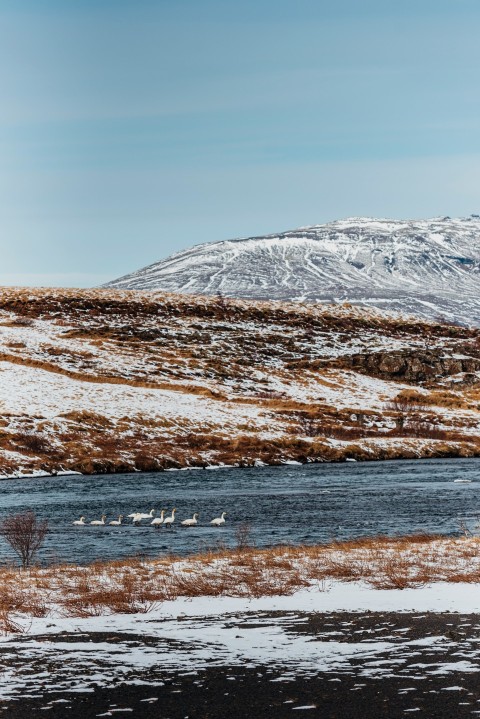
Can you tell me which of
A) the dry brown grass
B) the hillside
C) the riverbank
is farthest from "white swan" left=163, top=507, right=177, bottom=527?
the hillside

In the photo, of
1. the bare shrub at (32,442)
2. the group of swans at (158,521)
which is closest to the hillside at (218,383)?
the bare shrub at (32,442)

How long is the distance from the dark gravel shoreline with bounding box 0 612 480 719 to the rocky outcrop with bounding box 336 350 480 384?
89904 millimetres

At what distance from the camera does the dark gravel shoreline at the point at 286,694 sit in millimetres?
10164

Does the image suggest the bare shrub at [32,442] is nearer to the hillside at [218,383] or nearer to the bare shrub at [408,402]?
the hillside at [218,383]

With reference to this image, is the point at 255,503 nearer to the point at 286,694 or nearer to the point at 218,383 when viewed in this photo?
the point at 286,694

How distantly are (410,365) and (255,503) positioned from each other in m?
66.6

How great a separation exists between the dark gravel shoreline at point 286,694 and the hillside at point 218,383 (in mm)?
44575

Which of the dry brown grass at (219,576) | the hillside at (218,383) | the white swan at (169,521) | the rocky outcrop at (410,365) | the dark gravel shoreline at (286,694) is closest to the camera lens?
the dark gravel shoreline at (286,694)

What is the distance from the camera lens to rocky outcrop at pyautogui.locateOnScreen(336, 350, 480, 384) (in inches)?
3989

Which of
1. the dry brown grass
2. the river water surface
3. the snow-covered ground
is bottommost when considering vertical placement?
the river water surface

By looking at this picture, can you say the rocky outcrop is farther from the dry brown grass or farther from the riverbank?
the riverbank

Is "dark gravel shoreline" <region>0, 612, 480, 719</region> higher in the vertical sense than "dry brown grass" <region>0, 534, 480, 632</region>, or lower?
higher

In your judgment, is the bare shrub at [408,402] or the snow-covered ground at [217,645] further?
the bare shrub at [408,402]

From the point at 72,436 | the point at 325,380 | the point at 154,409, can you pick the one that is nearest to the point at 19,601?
the point at 72,436
